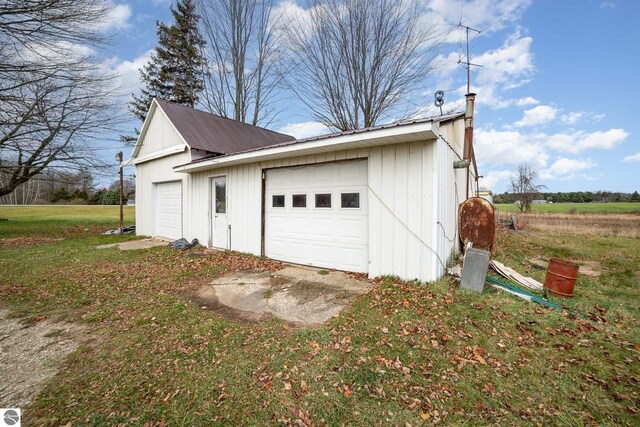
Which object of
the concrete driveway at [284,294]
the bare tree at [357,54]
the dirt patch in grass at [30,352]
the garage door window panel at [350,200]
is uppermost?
the bare tree at [357,54]

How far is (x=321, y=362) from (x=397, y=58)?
12965 millimetres

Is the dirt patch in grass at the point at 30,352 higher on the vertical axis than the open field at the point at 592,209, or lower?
lower

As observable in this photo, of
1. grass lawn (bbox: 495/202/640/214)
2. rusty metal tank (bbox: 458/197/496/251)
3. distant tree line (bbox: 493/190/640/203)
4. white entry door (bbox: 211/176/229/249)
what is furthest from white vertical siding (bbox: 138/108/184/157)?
distant tree line (bbox: 493/190/640/203)

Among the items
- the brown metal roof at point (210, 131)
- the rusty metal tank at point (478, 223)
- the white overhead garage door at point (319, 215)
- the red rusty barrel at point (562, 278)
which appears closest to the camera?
the red rusty barrel at point (562, 278)

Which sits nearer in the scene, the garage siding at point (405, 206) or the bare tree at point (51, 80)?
the garage siding at point (405, 206)

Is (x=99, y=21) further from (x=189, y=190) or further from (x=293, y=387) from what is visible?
(x=293, y=387)

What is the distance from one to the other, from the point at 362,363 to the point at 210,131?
11.2 m

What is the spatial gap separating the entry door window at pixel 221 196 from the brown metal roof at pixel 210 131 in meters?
1.99

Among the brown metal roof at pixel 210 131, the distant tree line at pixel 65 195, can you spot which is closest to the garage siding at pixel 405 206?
the brown metal roof at pixel 210 131

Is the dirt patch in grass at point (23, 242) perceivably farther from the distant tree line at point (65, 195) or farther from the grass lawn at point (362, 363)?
the distant tree line at point (65, 195)

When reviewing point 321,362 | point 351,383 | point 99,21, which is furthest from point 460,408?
point 99,21

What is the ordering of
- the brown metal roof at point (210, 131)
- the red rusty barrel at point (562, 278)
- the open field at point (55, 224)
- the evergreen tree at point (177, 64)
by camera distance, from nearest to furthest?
1. the red rusty barrel at point (562, 278)
2. the brown metal roof at point (210, 131)
3. the open field at point (55, 224)
4. the evergreen tree at point (177, 64)

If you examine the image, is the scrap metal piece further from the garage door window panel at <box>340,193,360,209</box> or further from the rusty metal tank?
the garage door window panel at <box>340,193,360,209</box>

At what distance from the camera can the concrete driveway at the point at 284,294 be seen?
4168 mm
